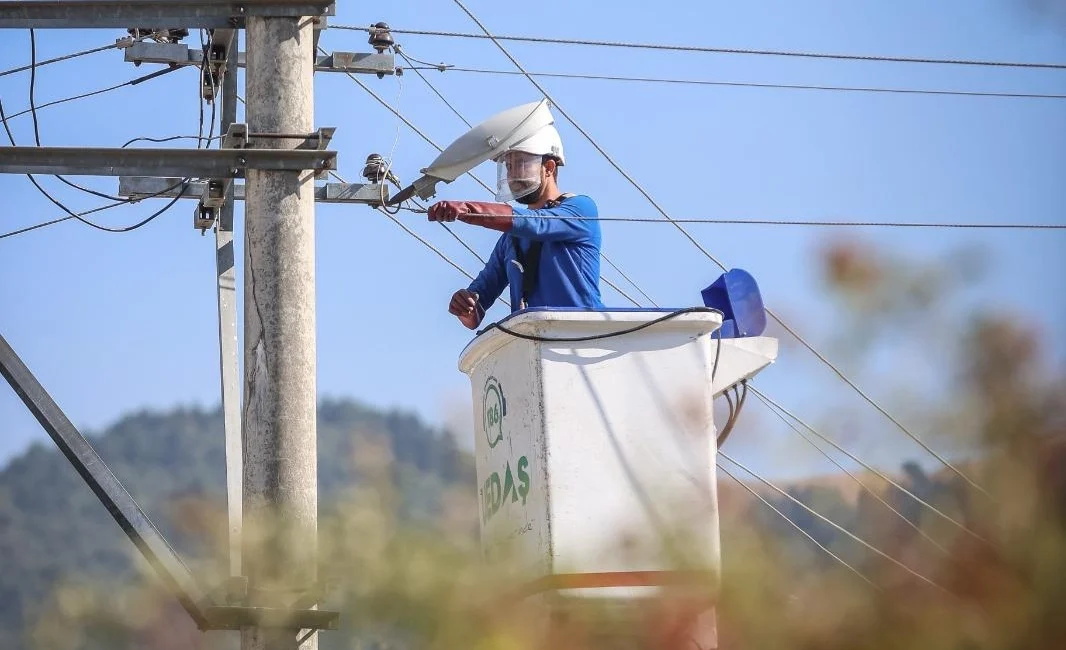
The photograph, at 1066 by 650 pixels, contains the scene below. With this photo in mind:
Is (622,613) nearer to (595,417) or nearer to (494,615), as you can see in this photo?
(595,417)

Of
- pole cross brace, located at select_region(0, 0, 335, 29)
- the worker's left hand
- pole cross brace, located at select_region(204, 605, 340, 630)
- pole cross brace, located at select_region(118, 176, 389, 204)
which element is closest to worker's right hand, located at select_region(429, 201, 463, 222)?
the worker's left hand

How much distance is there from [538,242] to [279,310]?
3.95ft

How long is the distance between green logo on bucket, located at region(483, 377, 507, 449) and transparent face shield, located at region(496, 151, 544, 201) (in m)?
0.97

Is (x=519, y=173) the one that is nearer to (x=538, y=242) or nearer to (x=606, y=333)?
(x=538, y=242)

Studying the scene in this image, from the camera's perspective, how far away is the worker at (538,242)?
22.0 feet

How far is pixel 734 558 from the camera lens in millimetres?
3514

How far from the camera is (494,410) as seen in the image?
6.39 m

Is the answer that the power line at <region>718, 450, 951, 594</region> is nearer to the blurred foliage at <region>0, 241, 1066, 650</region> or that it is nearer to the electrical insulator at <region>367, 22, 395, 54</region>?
the blurred foliage at <region>0, 241, 1066, 650</region>

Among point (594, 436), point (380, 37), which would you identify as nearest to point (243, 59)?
point (380, 37)

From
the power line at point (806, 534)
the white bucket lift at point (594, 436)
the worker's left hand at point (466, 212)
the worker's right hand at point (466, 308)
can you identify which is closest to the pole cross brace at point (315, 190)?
the worker's right hand at point (466, 308)

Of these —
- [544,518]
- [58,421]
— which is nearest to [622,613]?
[544,518]

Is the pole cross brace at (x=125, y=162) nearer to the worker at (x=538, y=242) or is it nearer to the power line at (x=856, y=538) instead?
the worker at (x=538, y=242)

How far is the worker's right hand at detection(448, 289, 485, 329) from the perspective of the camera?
7023 millimetres

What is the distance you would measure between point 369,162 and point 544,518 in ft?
12.7
